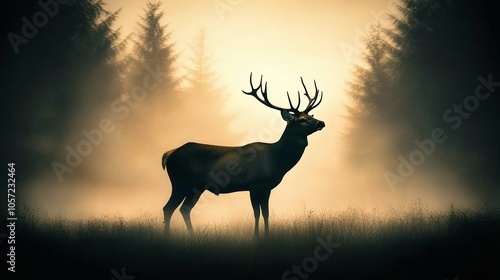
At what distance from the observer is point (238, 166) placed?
32.6ft

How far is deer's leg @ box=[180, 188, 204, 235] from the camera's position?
32.3ft

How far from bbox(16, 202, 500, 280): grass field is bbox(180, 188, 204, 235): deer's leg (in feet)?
0.67

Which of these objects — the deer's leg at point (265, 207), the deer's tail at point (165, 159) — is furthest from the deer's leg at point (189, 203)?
the deer's leg at point (265, 207)

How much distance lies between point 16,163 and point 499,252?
9838 millimetres

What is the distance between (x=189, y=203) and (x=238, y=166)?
3.77 ft

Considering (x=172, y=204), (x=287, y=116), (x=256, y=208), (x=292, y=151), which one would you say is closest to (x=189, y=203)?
(x=172, y=204)

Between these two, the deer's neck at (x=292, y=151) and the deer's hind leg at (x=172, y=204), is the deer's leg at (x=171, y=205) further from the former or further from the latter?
the deer's neck at (x=292, y=151)

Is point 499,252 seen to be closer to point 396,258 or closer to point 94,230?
point 396,258

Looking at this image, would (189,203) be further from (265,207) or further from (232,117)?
(232,117)

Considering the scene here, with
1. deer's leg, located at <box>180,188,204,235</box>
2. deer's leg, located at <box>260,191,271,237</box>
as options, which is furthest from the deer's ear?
deer's leg, located at <box>180,188,204,235</box>

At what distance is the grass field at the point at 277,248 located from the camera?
7.76 metres

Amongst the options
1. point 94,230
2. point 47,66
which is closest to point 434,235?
point 94,230

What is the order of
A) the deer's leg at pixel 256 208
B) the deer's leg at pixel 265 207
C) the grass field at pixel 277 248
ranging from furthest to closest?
the deer's leg at pixel 265 207 → the deer's leg at pixel 256 208 → the grass field at pixel 277 248

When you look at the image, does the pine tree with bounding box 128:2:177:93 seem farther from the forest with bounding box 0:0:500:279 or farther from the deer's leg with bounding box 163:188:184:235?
the deer's leg with bounding box 163:188:184:235
